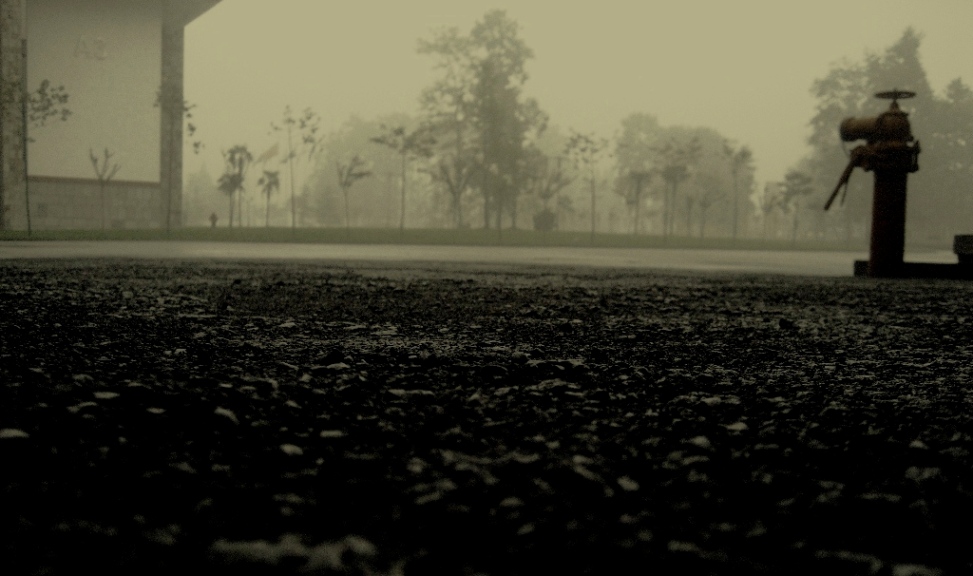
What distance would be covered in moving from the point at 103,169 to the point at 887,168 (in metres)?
44.3

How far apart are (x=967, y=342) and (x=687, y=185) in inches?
2915

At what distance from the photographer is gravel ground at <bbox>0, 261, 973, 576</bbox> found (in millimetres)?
1132

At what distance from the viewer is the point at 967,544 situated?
1189mm

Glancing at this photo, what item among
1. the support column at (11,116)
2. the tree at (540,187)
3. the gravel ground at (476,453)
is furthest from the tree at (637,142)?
the gravel ground at (476,453)

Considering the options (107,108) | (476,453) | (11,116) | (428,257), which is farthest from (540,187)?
(476,453)

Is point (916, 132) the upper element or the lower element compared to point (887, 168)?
upper

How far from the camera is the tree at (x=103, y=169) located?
45031mm

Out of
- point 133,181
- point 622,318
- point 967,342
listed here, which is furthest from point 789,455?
point 133,181

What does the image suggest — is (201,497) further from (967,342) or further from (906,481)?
(967,342)

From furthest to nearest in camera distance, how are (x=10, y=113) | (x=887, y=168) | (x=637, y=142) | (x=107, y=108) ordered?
(x=637, y=142) → (x=107, y=108) → (x=10, y=113) → (x=887, y=168)

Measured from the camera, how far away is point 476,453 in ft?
5.34

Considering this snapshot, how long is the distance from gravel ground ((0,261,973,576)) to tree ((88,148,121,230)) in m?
45.2

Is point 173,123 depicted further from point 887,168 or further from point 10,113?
point 887,168

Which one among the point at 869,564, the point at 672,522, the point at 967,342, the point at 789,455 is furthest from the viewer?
the point at 967,342
